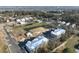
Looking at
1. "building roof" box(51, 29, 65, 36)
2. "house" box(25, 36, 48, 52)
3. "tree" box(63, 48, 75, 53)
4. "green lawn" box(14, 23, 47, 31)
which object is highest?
"green lawn" box(14, 23, 47, 31)

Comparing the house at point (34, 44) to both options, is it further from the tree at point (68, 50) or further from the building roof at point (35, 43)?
the tree at point (68, 50)

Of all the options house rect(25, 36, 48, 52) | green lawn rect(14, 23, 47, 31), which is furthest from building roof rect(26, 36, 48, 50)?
green lawn rect(14, 23, 47, 31)

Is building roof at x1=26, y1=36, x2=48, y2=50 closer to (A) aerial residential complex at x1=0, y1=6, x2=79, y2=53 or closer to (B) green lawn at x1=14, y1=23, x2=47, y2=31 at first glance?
(A) aerial residential complex at x1=0, y1=6, x2=79, y2=53

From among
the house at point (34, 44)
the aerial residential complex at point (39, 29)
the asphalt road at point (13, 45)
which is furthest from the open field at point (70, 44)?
the asphalt road at point (13, 45)

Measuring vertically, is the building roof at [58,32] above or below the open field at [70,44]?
above

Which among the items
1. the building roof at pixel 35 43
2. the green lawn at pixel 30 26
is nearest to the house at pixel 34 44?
the building roof at pixel 35 43

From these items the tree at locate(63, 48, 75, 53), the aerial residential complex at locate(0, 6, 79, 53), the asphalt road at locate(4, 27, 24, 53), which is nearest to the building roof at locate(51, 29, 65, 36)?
the aerial residential complex at locate(0, 6, 79, 53)

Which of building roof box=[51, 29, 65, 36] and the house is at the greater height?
building roof box=[51, 29, 65, 36]

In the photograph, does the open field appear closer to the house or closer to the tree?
the tree

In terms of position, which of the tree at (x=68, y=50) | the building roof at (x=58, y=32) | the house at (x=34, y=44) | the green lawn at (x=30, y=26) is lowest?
the tree at (x=68, y=50)
